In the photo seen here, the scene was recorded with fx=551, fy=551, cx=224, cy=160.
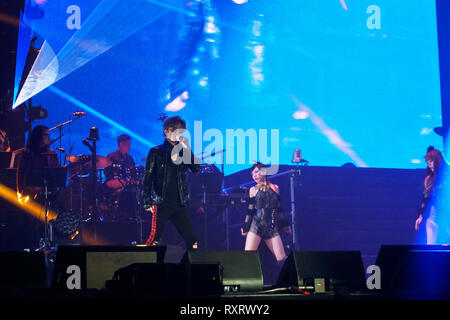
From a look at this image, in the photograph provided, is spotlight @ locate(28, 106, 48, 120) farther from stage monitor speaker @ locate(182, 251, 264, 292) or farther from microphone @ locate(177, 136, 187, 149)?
stage monitor speaker @ locate(182, 251, 264, 292)

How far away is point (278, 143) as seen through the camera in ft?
53.0

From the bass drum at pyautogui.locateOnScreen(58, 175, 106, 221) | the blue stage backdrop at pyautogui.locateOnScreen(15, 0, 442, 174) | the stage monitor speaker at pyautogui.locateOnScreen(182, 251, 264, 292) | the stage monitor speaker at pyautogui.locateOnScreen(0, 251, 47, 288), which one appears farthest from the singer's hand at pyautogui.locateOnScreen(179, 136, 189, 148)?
the blue stage backdrop at pyautogui.locateOnScreen(15, 0, 442, 174)

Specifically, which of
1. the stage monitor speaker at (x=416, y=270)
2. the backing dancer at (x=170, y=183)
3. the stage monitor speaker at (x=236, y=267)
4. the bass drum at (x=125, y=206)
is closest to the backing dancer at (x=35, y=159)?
the bass drum at (x=125, y=206)

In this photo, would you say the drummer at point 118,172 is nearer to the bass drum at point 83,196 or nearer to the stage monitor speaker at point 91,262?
the bass drum at point 83,196

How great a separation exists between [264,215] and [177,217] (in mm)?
3192

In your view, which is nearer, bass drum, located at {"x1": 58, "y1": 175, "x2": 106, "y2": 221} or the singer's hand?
the singer's hand

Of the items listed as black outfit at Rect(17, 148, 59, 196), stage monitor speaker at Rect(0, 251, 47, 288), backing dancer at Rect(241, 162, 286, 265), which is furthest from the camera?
Result: backing dancer at Rect(241, 162, 286, 265)

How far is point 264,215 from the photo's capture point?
32.8 ft

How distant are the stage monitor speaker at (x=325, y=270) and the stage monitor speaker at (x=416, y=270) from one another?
25 cm

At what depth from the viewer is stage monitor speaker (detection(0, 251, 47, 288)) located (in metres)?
4.21

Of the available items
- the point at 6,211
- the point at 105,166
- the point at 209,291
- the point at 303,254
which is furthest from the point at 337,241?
the point at 209,291

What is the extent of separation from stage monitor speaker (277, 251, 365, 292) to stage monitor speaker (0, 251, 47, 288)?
2028 millimetres

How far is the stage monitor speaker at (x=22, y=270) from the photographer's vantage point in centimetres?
421
